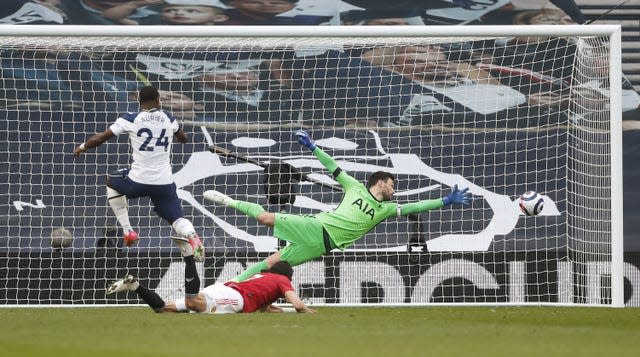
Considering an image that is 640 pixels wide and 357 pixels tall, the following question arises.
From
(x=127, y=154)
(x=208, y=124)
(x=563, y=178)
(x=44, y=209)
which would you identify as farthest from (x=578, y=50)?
(x=44, y=209)

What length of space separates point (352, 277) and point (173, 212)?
12.1ft

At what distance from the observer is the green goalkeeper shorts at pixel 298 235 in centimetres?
1131

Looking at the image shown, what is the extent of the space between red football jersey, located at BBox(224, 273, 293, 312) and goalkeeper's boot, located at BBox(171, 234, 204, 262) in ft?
2.03

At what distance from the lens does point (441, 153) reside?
51.2ft

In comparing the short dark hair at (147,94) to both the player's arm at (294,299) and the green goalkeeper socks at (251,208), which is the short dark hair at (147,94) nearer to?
the green goalkeeper socks at (251,208)

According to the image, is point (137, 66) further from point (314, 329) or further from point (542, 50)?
point (314, 329)

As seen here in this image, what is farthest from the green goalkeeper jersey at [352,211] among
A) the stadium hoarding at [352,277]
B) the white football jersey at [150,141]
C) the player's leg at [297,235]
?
the stadium hoarding at [352,277]

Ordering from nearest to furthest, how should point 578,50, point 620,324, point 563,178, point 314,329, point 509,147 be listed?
point 314,329
point 620,324
point 578,50
point 563,178
point 509,147

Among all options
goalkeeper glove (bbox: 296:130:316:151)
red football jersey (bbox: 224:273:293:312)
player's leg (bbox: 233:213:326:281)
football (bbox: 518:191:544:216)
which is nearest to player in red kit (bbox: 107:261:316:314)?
red football jersey (bbox: 224:273:293:312)

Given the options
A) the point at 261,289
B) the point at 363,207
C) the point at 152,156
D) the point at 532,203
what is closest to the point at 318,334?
the point at 261,289

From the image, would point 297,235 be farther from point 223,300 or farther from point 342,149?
point 342,149

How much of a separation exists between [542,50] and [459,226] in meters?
2.59

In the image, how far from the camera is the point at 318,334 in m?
7.31

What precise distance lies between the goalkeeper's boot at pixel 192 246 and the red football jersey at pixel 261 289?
62cm
